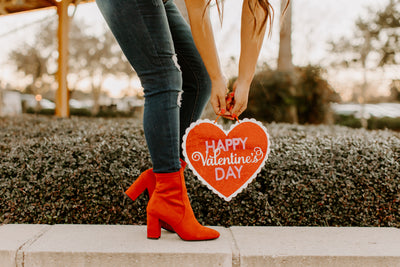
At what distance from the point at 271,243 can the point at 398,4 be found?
83.2 feet

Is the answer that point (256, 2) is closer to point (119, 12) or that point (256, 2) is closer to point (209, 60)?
point (209, 60)

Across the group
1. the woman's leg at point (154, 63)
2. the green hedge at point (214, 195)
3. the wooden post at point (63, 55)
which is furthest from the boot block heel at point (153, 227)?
the wooden post at point (63, 55)

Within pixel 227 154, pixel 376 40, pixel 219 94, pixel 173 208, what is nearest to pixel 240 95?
pixel 219 94

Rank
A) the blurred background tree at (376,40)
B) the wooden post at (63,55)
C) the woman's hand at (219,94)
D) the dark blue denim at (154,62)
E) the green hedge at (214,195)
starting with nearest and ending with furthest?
1. the dark blue denim at (154,62)
2. the woman's hand at (219,94)
3. the green hedge at (214,195)
4. the wooden post at (63,55)
5. the blurred background tree at (376,40)

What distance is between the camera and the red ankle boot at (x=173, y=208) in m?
1.38

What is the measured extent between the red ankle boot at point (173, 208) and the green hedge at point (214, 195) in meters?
0.41

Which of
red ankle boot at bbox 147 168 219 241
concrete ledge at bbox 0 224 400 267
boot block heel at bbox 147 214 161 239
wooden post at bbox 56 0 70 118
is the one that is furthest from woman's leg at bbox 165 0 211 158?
wooden post at bbox 56 0 70 118

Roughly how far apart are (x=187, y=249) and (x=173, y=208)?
0.18 meters

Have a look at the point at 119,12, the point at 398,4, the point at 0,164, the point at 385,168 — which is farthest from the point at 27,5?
the point at 398,4

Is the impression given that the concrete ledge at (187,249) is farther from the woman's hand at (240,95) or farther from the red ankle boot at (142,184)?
the woman's hand at (240,95)

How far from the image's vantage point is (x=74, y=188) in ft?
6.10

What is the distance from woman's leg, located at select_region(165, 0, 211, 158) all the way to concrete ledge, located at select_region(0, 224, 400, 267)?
1.83ft

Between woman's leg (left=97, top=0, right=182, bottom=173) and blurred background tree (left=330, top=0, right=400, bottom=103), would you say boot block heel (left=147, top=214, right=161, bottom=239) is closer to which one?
woman's leg (left=97, top=0, right=182, bottom=173)

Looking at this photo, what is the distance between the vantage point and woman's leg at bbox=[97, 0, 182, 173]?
1.29 meters
